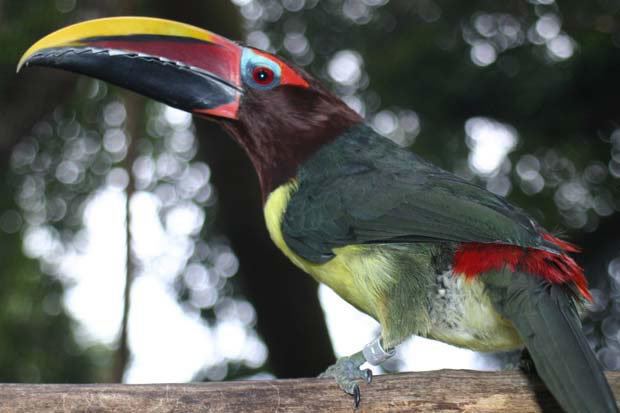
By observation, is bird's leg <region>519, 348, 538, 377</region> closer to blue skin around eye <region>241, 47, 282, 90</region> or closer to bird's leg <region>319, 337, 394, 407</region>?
bird's leg <region>319, 337, 394, 407</region>

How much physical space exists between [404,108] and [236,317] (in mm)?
1419

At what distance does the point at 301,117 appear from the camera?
2.59 metres

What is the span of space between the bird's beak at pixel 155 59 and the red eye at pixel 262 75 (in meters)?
0.06

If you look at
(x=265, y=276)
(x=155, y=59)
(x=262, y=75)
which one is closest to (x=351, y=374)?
(x=262, y=75)

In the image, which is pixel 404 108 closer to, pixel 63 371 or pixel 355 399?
pixel 355 399

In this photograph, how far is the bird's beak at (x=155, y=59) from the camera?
2447 mm

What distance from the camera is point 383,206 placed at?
89.0 inches

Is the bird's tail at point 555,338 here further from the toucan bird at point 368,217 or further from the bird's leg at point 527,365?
the bird's leg at point 527,365

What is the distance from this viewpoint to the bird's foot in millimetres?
2053

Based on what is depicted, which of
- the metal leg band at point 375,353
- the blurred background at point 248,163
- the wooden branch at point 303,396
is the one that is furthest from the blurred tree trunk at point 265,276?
the wooden branch at point 303,396

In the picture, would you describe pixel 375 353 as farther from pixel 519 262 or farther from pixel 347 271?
pixel 519 262

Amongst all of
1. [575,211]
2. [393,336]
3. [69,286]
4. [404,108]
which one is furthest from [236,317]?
[393,336]

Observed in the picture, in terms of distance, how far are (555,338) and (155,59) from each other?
1.42 metres

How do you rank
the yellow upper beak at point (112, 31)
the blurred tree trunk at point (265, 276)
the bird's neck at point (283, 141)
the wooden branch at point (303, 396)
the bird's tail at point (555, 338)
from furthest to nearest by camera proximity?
the blurred tree trunk at point (265, 276)
the bird's neck at point (283, 141)
the yellow upper beak at point (112, 31)
the wooden branch at point (303, 396)
the bird's tail at point (555, 338)
